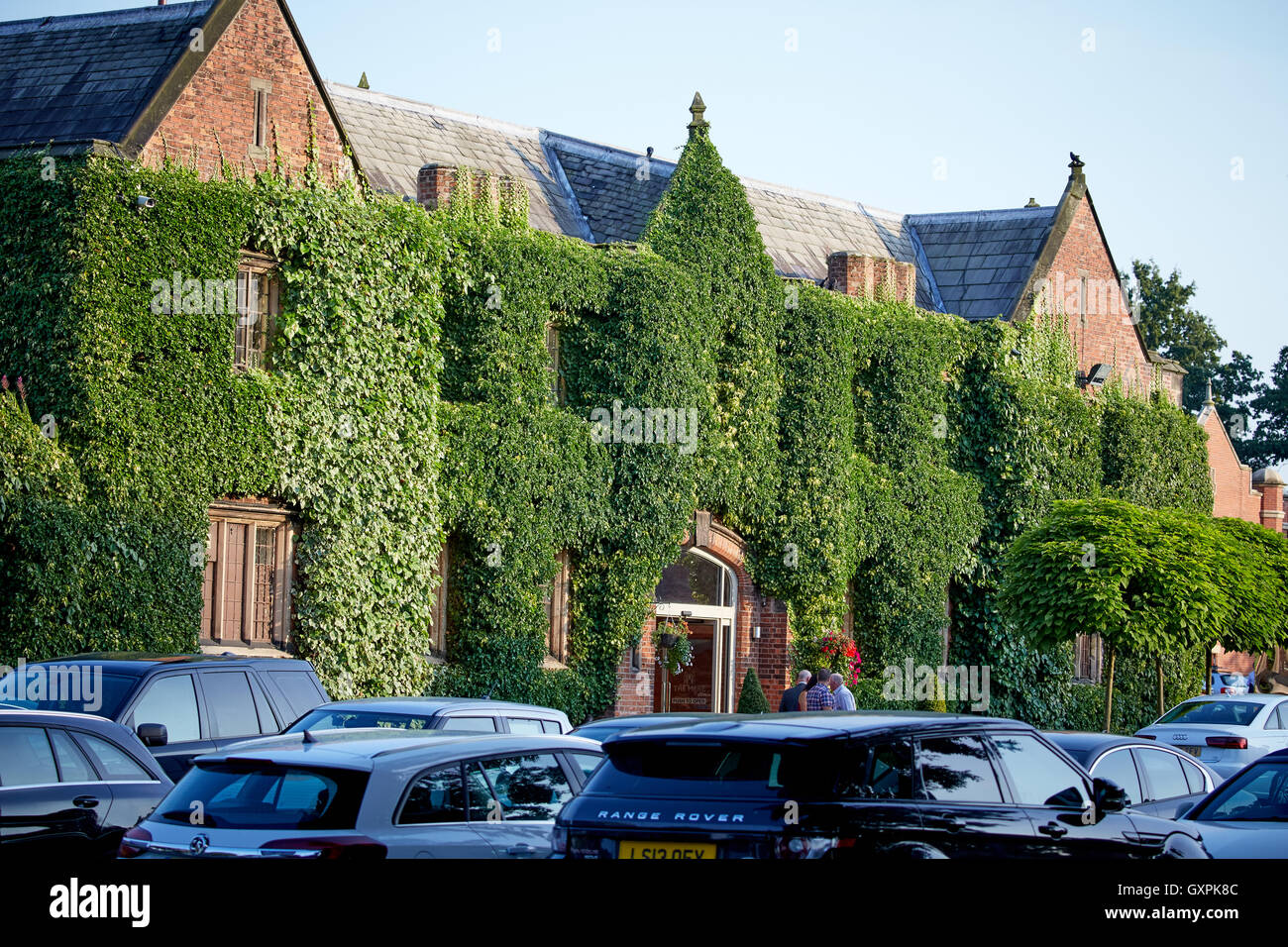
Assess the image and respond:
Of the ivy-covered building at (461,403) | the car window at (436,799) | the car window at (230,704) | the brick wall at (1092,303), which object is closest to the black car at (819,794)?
the car window at (436,799)

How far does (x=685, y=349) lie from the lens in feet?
85.0

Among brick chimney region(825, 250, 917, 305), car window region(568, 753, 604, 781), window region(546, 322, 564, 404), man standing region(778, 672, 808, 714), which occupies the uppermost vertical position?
brick chimney region(825, 250, 917, 305)

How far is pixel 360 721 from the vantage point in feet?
42.7

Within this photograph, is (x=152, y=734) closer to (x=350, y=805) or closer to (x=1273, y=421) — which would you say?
(x=350, y=805)

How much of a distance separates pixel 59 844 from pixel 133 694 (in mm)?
3322

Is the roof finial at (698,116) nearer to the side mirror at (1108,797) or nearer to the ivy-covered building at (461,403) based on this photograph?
the ivy-covered building at (461,403)

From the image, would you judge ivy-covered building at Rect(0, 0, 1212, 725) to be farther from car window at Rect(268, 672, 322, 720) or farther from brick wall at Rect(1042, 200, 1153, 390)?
car window at Rect(268, 672, 322, 720)

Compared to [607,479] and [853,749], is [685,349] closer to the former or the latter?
[607,479]

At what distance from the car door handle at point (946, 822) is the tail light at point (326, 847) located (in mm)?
2864

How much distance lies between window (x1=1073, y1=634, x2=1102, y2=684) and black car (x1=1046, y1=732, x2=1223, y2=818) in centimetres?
2147

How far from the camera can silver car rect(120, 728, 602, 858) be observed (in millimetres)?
8219

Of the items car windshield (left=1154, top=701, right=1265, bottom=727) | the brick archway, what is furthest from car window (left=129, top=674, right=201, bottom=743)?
car windshield (left=1154, top=701, right=1265, bottom=727)
